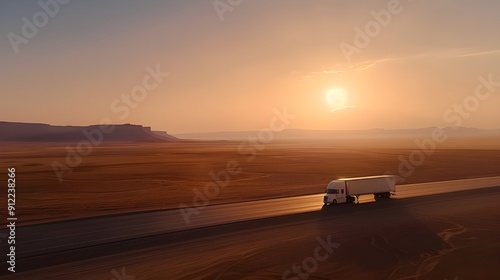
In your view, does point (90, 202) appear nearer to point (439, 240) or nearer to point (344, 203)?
point (344, 203)

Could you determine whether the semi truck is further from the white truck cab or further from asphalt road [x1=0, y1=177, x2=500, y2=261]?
asphalt road [x1=0, y1=177, x2=500, y2=261]

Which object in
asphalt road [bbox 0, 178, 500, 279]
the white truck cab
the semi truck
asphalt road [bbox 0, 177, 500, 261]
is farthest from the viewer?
the semi truck

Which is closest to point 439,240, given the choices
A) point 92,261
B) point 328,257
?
point 328,257

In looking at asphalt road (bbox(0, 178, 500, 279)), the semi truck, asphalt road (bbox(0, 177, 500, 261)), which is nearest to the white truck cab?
the semi truck

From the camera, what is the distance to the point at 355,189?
46.9 metres

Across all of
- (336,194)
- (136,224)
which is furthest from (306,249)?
(336,194)

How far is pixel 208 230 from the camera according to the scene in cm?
3284

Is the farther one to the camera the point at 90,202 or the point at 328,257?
the point at 90,202

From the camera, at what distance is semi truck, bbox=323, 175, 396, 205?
45784mm

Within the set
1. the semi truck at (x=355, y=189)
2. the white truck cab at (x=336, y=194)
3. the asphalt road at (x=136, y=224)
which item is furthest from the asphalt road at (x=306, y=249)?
the semi truck at (x=355, y=189)

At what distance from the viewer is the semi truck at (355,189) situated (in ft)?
150

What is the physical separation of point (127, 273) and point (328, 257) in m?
12.4

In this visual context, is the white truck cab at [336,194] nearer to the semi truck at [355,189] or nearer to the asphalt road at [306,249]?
the semi truck at [355,189]

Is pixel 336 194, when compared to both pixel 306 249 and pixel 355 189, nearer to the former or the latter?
pixel 355 189
